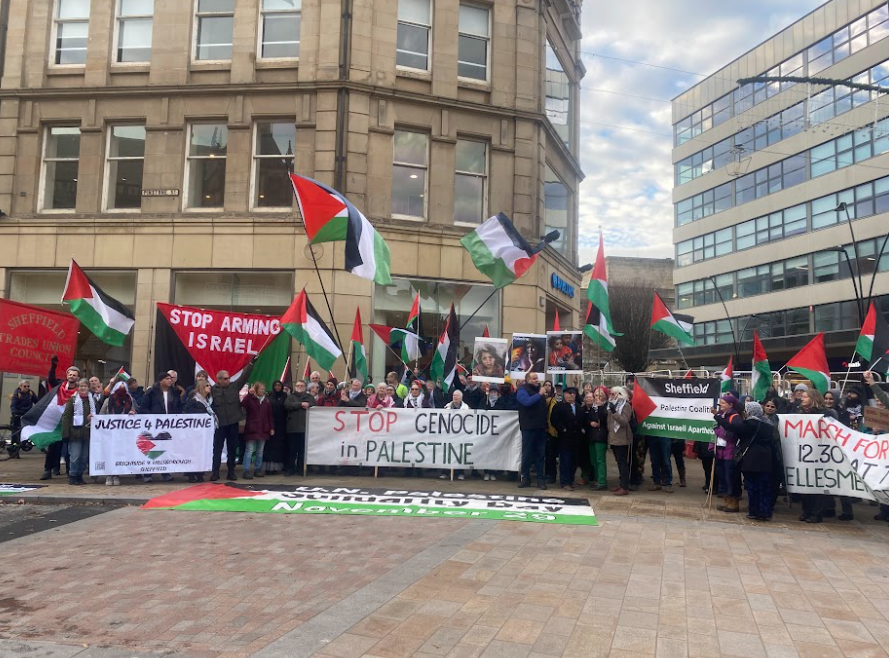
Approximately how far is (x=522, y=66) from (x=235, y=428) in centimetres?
1305

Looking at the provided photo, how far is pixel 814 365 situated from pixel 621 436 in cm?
415

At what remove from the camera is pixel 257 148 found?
18.1m

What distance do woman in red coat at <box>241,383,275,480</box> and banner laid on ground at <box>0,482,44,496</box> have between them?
10.2 feet

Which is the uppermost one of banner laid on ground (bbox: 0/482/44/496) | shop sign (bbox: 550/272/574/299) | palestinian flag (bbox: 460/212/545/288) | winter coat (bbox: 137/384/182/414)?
shop sign (bbox: 550/272/574/299)

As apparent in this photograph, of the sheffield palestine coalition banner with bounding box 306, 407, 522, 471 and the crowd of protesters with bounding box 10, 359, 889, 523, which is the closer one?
the crowd of protesters with bounding box 10, 359, 889, 523

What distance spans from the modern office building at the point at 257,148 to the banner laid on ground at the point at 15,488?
21.4 feet

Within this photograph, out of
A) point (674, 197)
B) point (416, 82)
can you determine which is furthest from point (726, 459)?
point (674, 197)

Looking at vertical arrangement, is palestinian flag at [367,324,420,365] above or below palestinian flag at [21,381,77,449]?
above

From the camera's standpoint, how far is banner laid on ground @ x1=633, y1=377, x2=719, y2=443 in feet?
35.3

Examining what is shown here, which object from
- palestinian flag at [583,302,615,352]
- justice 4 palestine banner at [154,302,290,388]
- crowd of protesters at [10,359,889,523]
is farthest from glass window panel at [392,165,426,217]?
justice 4 palestine banner at [154,302,290,388]

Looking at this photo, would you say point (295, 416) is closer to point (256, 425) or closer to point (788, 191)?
point (256, 425)

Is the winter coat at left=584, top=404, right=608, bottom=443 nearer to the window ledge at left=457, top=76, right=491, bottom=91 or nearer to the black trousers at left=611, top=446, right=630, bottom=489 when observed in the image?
the black trousers at left=611, top=446, right=630, bottom=489

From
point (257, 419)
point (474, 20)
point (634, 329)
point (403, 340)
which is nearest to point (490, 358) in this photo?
point (403, 340)

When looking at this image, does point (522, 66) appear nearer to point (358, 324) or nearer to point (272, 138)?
point (272, 138)
